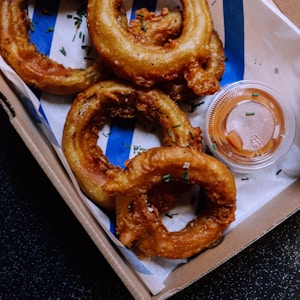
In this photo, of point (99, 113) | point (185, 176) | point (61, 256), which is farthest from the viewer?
point (61, 256)

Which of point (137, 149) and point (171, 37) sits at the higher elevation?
point (171, 37)

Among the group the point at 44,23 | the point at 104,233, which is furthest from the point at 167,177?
the point at 44,23

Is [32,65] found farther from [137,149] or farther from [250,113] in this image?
[250,113]

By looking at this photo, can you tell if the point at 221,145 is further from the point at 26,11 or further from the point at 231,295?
the point at 26,11

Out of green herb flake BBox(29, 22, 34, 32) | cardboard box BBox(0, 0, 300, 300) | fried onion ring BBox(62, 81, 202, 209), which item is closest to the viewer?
cardboard box BBox(0, 0, 300, 300)

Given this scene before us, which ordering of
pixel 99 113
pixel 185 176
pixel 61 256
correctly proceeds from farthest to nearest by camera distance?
pixel 61 256 → pixel 99 113 → pixel 185 176

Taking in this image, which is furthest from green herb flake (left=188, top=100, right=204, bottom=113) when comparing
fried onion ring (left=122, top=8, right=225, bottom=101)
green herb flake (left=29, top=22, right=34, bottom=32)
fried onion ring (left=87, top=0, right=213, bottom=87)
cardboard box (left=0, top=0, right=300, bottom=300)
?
green herb flake (left=29, top=22, right=34, bottom=32)

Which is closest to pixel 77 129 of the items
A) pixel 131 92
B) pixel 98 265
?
pixel 131 92

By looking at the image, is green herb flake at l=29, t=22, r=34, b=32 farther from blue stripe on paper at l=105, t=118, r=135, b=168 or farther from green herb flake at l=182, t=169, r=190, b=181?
green herb flake at l=182, t=169, r=190, b=181
